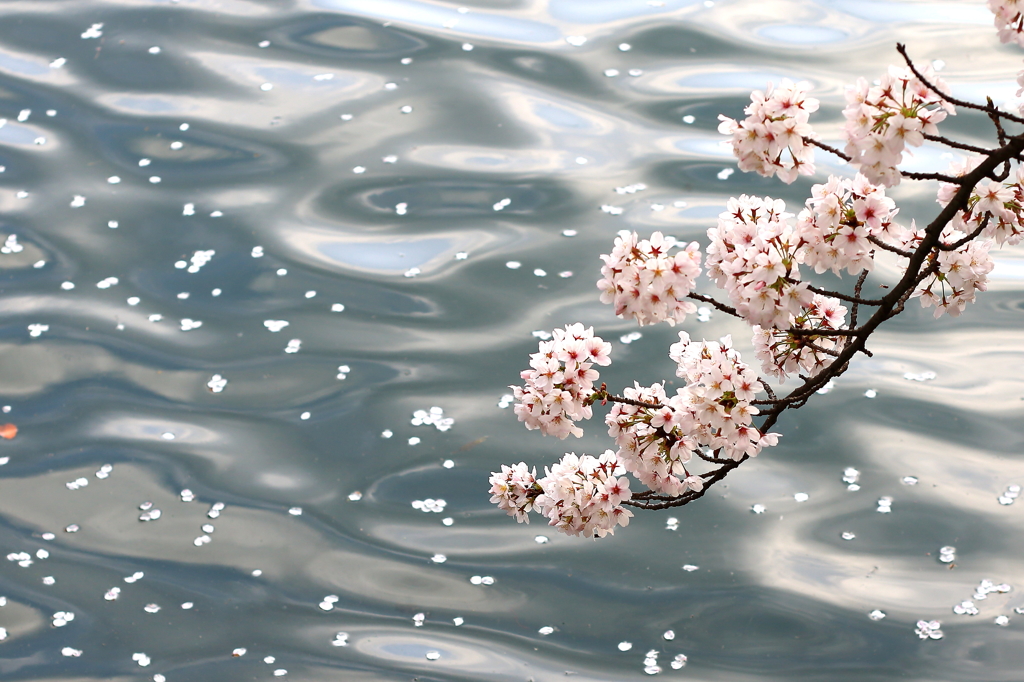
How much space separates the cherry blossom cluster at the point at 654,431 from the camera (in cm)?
124

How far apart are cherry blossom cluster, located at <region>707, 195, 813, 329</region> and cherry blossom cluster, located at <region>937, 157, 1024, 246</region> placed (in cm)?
29

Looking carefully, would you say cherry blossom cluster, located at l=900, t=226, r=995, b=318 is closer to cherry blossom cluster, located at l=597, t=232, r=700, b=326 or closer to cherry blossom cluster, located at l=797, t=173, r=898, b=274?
cherry blossom cluster, located at l=797, t=173, r=898, b=274

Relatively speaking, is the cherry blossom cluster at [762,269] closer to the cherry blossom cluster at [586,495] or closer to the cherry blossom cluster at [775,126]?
the cherry blossom cluster at [775,126]

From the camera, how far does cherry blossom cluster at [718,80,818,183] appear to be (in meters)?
1.16

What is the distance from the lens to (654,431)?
1267mm

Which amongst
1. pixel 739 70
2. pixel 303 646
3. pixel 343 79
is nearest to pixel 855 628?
pixel 303 646

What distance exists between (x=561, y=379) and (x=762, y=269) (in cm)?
30

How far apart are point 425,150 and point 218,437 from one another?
49.6 inches

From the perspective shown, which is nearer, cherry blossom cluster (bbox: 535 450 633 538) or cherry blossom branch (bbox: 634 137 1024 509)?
cherry blossom branch (bbox: 634 137 1024 509)

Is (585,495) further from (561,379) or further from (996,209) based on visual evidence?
(996,209)

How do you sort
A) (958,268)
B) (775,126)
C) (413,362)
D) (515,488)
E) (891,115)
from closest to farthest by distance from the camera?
(891,115), (775,126), (958,268), (515,488), (413,362)

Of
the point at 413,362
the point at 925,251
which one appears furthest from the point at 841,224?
the point at 413,362

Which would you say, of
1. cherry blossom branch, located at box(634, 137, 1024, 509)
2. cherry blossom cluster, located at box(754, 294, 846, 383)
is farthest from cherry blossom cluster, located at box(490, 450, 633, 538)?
cherry blossom cluster, located at box(754, 294, 846, 383)

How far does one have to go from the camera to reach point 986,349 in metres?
2.73
